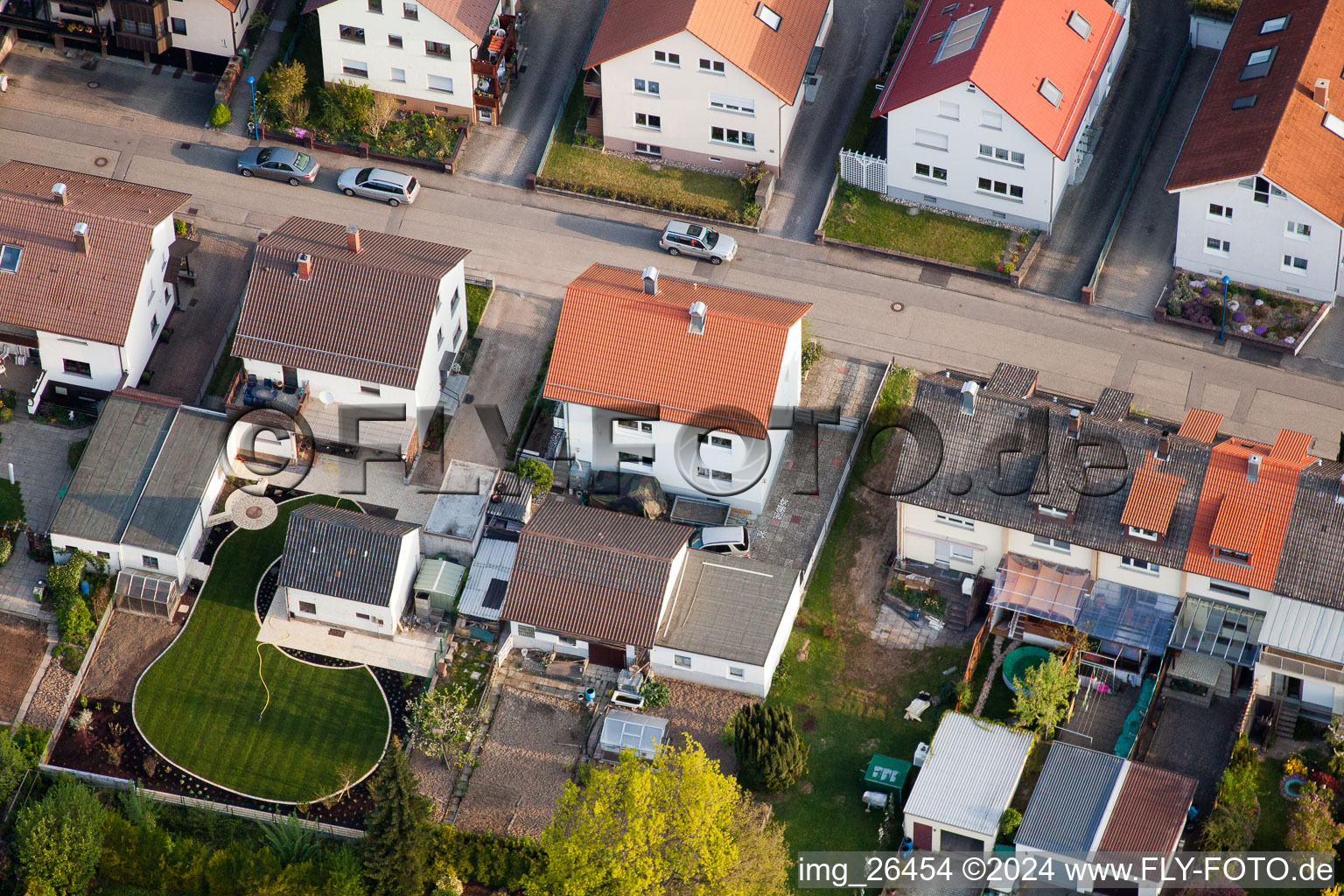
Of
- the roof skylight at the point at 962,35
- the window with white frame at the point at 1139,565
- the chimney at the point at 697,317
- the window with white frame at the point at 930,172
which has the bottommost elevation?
the window with white frame at the point at 1139,565

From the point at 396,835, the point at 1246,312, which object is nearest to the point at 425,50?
the point at 1246,312

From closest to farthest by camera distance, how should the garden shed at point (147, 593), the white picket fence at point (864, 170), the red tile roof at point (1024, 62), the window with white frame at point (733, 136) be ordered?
the garden shed at point (147, 593)
the red tile roof at point (1024, 62)
the white picket fence at point (864, 170)
the window with white frame at point (733, 136)

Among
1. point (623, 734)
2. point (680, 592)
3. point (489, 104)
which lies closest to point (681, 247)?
point (489, 104)

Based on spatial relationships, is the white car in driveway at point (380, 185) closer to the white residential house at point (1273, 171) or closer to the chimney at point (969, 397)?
the chimney at point (969, 397)

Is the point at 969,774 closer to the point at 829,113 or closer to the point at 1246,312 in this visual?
the point at 1246,312

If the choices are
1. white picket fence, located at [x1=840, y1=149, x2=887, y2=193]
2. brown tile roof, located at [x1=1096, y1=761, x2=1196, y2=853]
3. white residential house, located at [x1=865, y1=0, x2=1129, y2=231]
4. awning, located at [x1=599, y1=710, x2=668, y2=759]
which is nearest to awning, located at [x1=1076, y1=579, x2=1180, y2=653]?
brown tile roof, located at [x1=1096, y1=761, x2=1196, y2=853]

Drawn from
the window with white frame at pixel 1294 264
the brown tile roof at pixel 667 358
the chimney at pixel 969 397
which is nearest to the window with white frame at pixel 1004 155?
the window with white frame at pixel 1294 264

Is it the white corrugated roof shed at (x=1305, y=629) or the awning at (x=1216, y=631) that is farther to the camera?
the awning at (x=1216, y=631)
